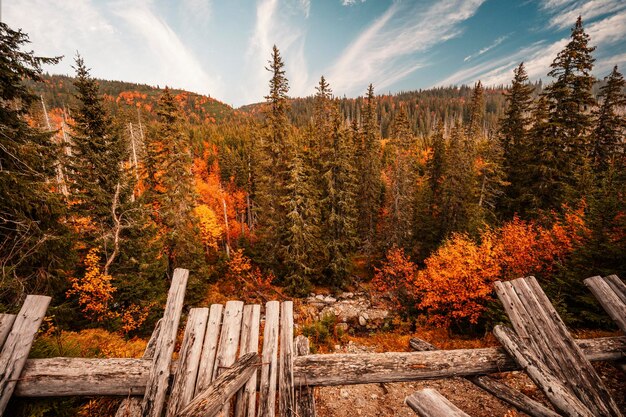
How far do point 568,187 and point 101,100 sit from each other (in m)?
30.6

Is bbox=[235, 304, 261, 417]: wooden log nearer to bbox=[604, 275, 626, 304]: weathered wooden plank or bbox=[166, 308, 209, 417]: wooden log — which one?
bbox=[166, 308, 209, 417]: wooden log

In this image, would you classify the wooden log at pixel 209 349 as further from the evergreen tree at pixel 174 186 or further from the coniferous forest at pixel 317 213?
the evergreen tree at pixel 174 186

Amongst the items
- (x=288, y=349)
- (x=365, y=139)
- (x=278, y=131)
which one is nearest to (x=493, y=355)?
(x=288, y=349)

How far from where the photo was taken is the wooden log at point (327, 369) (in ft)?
12.8

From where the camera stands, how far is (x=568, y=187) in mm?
17594

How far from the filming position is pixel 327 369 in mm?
4316

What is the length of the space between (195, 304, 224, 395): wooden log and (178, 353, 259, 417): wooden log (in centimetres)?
37

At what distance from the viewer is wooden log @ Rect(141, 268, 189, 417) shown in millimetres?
3685

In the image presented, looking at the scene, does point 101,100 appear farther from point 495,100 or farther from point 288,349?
point 495,100

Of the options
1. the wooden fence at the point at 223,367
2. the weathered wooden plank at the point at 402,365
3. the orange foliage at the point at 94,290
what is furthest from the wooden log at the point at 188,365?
the orange foliage at the point at 94,290

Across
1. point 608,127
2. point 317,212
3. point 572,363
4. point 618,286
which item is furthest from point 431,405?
point 608,127

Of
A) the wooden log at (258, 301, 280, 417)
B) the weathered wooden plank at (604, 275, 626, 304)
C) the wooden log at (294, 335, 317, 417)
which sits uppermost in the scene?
the weathered wooden plank at (604, 275, 626, 304)

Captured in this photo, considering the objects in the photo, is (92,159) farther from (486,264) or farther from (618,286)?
(486,264)

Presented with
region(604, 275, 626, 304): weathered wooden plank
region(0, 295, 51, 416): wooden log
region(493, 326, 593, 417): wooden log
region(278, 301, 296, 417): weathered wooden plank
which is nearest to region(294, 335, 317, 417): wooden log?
region(278, 301, 296, 417): weathered wooden plank
